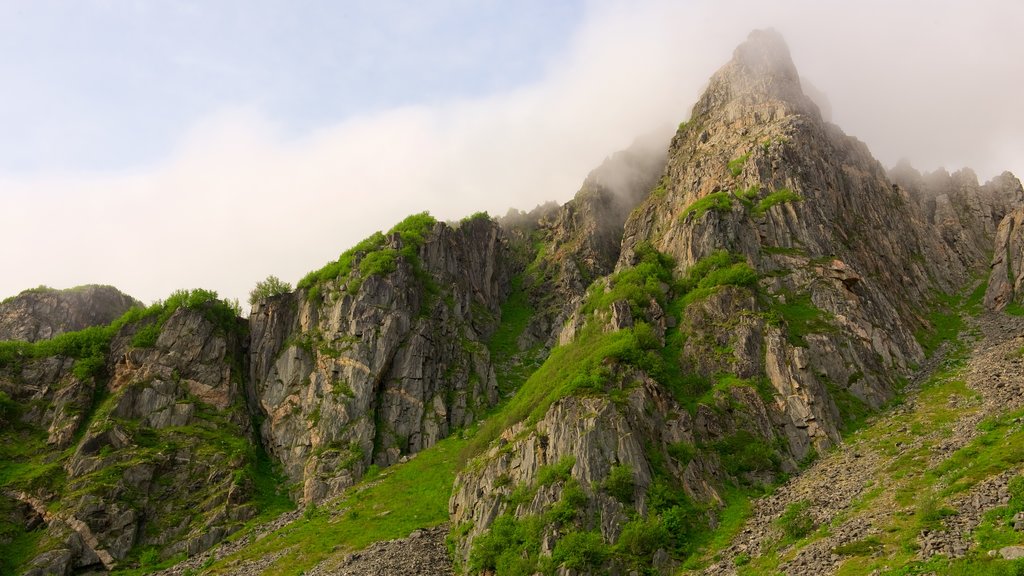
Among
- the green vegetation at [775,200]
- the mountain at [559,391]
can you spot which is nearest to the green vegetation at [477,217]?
the mountain at [559,391]

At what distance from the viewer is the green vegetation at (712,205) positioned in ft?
315

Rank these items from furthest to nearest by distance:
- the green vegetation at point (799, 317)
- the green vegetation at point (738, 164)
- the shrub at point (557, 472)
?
the green vegetation at point (738, 164) < the green vegetation at point (799, 317) < the shrub at point (557, 472)

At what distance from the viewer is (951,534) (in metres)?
36.0

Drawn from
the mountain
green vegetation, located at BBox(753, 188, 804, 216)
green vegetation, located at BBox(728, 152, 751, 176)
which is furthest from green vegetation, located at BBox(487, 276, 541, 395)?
green vegetation, located at BBox(728, 152, 751, 176)

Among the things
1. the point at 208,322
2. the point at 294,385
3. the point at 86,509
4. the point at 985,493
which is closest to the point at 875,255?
the point at 985,493

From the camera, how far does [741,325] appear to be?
7619 cm

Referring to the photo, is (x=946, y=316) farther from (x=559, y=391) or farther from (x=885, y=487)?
(x=559, y=391)

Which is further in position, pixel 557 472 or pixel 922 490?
pixel 557 472

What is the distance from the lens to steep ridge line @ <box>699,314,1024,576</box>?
38.6 meters

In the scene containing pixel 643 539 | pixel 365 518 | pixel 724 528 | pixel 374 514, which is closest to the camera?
pixel 643 539

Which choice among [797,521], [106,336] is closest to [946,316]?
[797,521]

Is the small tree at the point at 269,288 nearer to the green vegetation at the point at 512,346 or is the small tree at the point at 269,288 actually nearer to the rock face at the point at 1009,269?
the green vegetation at the point at 512,346

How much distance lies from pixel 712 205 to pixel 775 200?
1104 cm

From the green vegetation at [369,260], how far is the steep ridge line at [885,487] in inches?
2986
